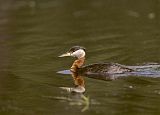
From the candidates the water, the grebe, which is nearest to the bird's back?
the grebe

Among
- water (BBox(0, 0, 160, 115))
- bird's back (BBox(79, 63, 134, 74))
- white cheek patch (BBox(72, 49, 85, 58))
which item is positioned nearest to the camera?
water (BBox(0, 0, 160, 115))

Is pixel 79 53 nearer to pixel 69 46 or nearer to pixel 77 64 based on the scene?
pixel 77 64

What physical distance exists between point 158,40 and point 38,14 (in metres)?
7.44

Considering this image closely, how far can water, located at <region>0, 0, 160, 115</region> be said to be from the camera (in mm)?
12164

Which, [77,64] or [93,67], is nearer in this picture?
[93,67]

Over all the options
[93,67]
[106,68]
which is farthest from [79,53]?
[106,68]

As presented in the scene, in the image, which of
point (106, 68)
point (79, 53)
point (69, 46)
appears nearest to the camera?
point (106, 68)

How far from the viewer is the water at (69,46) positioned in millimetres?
12164

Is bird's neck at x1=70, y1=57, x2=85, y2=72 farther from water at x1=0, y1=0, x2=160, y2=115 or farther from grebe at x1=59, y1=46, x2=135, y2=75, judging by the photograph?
water at x1=0, y1=0, x2=160, y2=115

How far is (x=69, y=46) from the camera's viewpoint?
18.7 m

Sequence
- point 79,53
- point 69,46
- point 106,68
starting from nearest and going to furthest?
point 106,68 < point 79,53 < point 69,46

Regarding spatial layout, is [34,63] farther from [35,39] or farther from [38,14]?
[38,14]

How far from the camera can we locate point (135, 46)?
59.8 ft

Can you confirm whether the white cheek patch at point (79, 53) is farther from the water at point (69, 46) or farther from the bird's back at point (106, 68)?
the water at point (69, 46)
